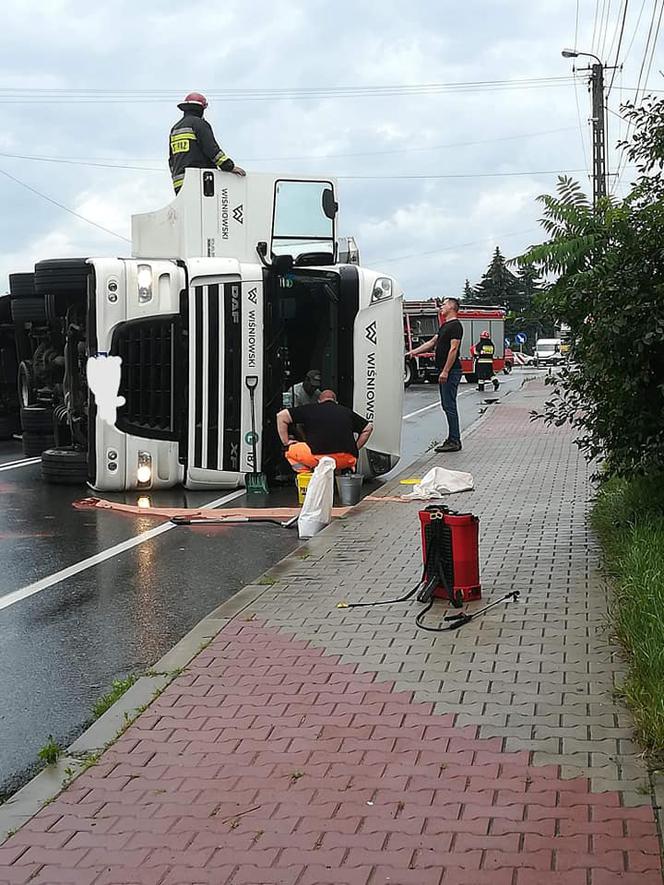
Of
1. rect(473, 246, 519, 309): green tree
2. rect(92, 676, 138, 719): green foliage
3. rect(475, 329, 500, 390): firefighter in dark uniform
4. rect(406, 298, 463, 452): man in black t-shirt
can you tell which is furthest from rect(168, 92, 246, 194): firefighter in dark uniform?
rect(473, 246, 519, 309): green tree

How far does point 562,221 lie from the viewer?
802 cm

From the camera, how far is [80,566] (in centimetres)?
925

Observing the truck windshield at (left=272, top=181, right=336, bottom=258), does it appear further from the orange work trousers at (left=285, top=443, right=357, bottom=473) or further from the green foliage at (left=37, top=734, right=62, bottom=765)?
the green foliage at (left=37, top=734, right=62, bottom=765)

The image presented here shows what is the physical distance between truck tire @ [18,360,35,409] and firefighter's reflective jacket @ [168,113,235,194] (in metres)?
4.55

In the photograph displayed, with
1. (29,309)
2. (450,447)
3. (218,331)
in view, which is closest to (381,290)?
(218,331)

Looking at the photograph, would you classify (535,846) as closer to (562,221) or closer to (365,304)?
(562,221)

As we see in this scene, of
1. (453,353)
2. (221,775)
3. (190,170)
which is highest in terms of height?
(190,170)

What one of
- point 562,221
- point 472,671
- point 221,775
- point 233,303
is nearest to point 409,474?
point 233,303

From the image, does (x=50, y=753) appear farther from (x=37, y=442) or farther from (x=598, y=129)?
(x=598, y=129)

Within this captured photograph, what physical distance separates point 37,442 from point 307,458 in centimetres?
675

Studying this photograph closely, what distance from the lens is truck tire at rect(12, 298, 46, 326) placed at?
52.9 ft

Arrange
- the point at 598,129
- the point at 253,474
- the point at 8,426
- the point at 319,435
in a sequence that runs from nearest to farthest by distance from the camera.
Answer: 1. the point at 319,435
2. the point at 253,474
3. the point at 8,426
4. the point at 598,129

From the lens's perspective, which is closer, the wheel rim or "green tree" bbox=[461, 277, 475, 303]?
the wheel rim

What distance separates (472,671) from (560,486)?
22.6 ft
